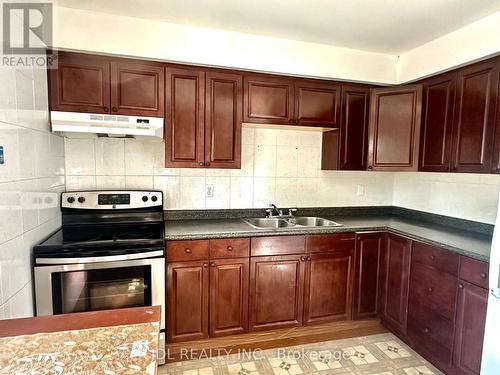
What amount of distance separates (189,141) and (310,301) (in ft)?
5.39

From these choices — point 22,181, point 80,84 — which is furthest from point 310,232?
point 80,84

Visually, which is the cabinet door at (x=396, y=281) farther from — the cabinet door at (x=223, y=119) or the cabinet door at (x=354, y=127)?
the cabinet door at (x=223, y=119)

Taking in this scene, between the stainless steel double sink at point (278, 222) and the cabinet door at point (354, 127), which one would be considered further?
the stainless steel double sink at point (278, 222)

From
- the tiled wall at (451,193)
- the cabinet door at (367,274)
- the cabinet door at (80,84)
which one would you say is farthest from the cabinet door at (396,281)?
the cabinet door at (80,84)

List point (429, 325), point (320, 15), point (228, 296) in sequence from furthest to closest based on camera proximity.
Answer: point (228, 296) < point (429, 325) < point (320, 15)

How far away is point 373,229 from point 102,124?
7.46 ft

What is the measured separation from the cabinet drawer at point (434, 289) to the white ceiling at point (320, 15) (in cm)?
174

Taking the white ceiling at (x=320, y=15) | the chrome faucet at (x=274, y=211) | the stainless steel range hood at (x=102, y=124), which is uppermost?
the white ceiling at (x=320, y=15)

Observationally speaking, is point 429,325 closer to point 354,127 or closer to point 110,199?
point 354,127

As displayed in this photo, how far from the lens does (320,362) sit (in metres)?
2.15

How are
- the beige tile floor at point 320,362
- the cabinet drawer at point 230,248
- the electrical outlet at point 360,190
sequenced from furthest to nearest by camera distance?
the electrical outlet at point 360,190 < the cabinet drawer at point 230,248 < the beige tile floor at point 320,362

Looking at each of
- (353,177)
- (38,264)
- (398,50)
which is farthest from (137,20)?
(353,177)

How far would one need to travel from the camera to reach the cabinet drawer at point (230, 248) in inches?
85.4

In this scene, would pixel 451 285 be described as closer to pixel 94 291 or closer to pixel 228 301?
pixel 228 301
